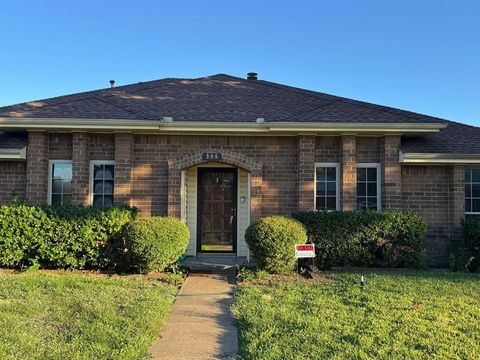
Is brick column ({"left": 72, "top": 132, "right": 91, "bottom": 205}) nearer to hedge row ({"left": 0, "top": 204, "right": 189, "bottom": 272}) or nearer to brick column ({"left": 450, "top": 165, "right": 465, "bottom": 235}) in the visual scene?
hedge row ({"left": 0, "top": 204, "right": 189, "bottom": 272})

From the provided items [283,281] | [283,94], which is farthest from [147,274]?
[283,94]

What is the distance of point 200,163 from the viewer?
11.0 metres

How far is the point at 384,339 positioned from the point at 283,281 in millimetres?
3362

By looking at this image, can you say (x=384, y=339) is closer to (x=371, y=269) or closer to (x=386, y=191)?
(x=371, y=269)

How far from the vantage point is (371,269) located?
9656 millimetres

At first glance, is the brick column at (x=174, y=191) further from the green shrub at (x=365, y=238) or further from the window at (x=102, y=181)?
the green shrub at (x=365, y=238)

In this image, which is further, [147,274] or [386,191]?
[386,191]

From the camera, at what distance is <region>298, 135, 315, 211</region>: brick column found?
1078 centimetres

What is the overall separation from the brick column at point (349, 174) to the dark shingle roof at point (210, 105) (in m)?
0.59

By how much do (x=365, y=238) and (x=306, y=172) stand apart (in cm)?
218

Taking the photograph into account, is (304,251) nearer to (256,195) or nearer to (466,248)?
(256,195)

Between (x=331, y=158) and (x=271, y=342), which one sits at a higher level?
(x=331, y=158)

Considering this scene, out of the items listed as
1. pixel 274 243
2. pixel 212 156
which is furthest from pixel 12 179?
pixel 274 243

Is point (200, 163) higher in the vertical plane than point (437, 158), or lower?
lower
